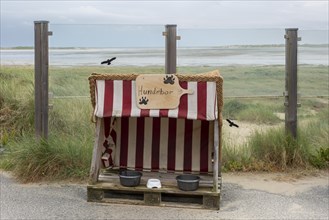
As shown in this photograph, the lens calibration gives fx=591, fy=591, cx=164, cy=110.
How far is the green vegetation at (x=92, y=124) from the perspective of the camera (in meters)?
7.61

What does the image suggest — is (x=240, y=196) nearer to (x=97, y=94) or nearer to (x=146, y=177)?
(x=146, y=177)

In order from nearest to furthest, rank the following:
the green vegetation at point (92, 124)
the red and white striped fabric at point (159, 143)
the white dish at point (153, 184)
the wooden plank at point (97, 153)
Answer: the white dish at point (153, 184) < the wooden plank at point (97, 153) < the red and white striped fabric at point (159, 143) < the green vegetation at point (92, 124)

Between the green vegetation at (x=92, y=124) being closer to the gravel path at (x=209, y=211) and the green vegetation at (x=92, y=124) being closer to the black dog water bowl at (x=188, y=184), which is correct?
the gravel path at (x=209, y=211)

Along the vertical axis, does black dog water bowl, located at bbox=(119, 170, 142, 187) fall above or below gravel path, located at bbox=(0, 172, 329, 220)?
above

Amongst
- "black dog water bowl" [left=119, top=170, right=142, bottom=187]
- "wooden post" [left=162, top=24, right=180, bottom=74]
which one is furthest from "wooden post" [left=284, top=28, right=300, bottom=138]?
"black dog water bowl" [left=119, top=170, right=142, bottom=187]

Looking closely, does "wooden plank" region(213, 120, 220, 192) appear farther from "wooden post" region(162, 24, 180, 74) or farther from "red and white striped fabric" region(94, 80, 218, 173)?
"wooden post" region(162, 24, 180, 74)

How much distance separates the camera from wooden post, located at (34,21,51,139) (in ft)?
27.1

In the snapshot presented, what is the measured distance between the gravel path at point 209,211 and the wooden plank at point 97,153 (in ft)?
0.96

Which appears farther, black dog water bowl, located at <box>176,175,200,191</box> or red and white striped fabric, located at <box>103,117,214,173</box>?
red and white striped fabric, located at <box>103,117,214,173</box>

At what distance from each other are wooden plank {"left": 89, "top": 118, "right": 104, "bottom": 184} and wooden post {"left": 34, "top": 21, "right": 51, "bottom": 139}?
166cm

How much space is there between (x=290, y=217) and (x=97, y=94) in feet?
7.97

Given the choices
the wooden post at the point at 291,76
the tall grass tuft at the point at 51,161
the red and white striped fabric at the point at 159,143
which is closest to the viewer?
the red and white striped fabric at the point at 159,143

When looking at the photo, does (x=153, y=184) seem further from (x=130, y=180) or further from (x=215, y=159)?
(x=215, y=159)

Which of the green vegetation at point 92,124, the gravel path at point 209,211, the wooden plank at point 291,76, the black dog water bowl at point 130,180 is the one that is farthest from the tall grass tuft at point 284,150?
the black dog water bowl at point 130,180
